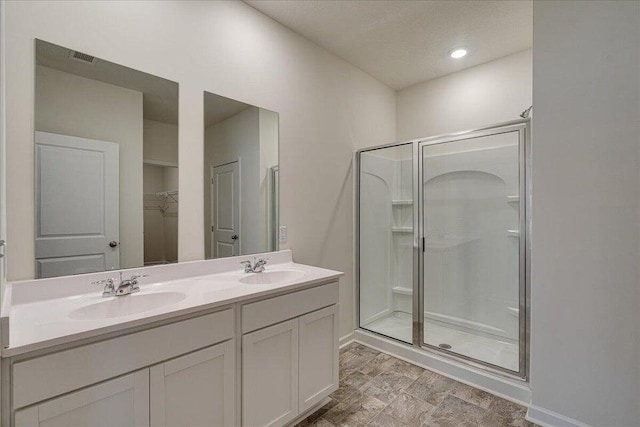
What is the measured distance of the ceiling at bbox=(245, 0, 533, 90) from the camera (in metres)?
2.13

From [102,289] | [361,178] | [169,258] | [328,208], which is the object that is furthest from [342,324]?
[102,289]

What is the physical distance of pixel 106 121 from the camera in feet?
5.15

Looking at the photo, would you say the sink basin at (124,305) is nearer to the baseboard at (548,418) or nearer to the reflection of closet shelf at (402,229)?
the baseboard at (548,418)

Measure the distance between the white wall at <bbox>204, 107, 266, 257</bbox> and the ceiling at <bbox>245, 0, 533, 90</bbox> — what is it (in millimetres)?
874

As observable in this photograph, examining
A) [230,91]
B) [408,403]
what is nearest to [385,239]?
[408,403]

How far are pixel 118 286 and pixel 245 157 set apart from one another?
3.67ft

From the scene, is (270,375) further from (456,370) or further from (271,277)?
(456,370)

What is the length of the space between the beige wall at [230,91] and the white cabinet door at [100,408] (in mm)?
691

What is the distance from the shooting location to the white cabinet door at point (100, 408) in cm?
92

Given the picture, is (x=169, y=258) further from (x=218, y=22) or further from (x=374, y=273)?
(x=374, y=273)

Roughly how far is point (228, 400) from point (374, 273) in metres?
2.05

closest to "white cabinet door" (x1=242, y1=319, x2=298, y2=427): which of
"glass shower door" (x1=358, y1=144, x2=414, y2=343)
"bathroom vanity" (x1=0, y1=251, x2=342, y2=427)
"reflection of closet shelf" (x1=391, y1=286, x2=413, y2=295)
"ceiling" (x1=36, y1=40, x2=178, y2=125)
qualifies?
"bathroom vanity" (x1=0, y1=251, x2=342, y2=427)

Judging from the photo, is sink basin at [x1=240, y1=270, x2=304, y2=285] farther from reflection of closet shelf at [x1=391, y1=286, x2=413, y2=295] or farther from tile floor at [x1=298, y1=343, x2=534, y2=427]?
reflection of closet shelf at [x1=391, y1=286, x2=413, y2=295]

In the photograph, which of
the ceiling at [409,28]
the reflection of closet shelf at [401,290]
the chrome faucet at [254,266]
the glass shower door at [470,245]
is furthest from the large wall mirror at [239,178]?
the reflection of closet shelf at [401,290]
